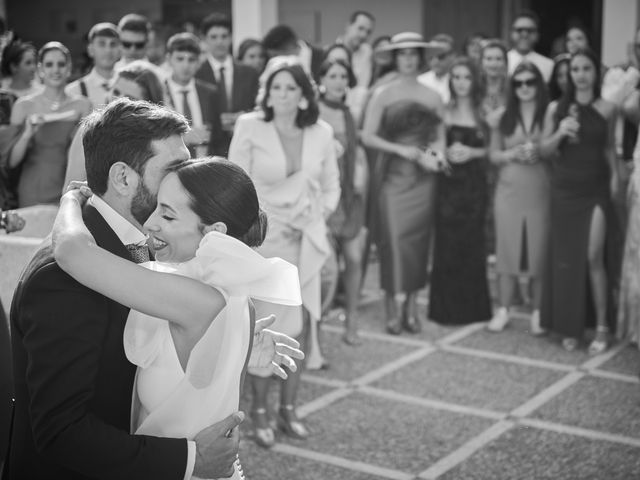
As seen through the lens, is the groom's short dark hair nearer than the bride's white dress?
No

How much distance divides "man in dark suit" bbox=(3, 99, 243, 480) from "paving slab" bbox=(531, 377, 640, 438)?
3.14m

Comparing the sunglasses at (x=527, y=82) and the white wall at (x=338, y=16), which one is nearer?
the sunglasses at (x=527, y=82)

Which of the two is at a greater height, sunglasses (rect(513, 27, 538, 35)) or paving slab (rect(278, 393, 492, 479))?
sunglasses (rect(513, 27, 538, 35))

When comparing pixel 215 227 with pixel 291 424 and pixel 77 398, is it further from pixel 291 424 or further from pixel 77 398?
pixel 291 424

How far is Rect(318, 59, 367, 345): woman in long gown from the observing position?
20.4 ft

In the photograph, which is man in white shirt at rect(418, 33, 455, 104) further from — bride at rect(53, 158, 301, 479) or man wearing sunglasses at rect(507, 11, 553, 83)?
bride at rect(53, 158, 301, 479)

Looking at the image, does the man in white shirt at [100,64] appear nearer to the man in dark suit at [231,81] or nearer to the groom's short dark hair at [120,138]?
the man in dark suit at [231,81]

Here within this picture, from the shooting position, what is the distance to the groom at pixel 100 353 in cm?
194

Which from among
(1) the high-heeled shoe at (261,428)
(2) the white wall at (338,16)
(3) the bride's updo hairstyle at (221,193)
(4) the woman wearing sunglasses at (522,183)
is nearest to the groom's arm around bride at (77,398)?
(3) the bride's updo hairstyle at (221,193)

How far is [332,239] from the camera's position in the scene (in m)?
6.12

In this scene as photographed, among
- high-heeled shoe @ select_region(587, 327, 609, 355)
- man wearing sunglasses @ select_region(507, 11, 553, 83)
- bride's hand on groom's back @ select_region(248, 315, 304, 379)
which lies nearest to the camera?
bride's hand on groom's back @ select_region(248, 315, 304, 379)

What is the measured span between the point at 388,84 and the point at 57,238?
486 cm

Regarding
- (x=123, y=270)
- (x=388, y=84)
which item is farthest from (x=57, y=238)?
(x=388, y=84)

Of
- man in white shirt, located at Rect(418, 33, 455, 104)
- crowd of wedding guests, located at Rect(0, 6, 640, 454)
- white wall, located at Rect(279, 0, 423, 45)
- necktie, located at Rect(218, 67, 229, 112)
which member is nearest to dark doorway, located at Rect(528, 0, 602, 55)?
white wall, located at Rect(279, 0, 423, 45)
